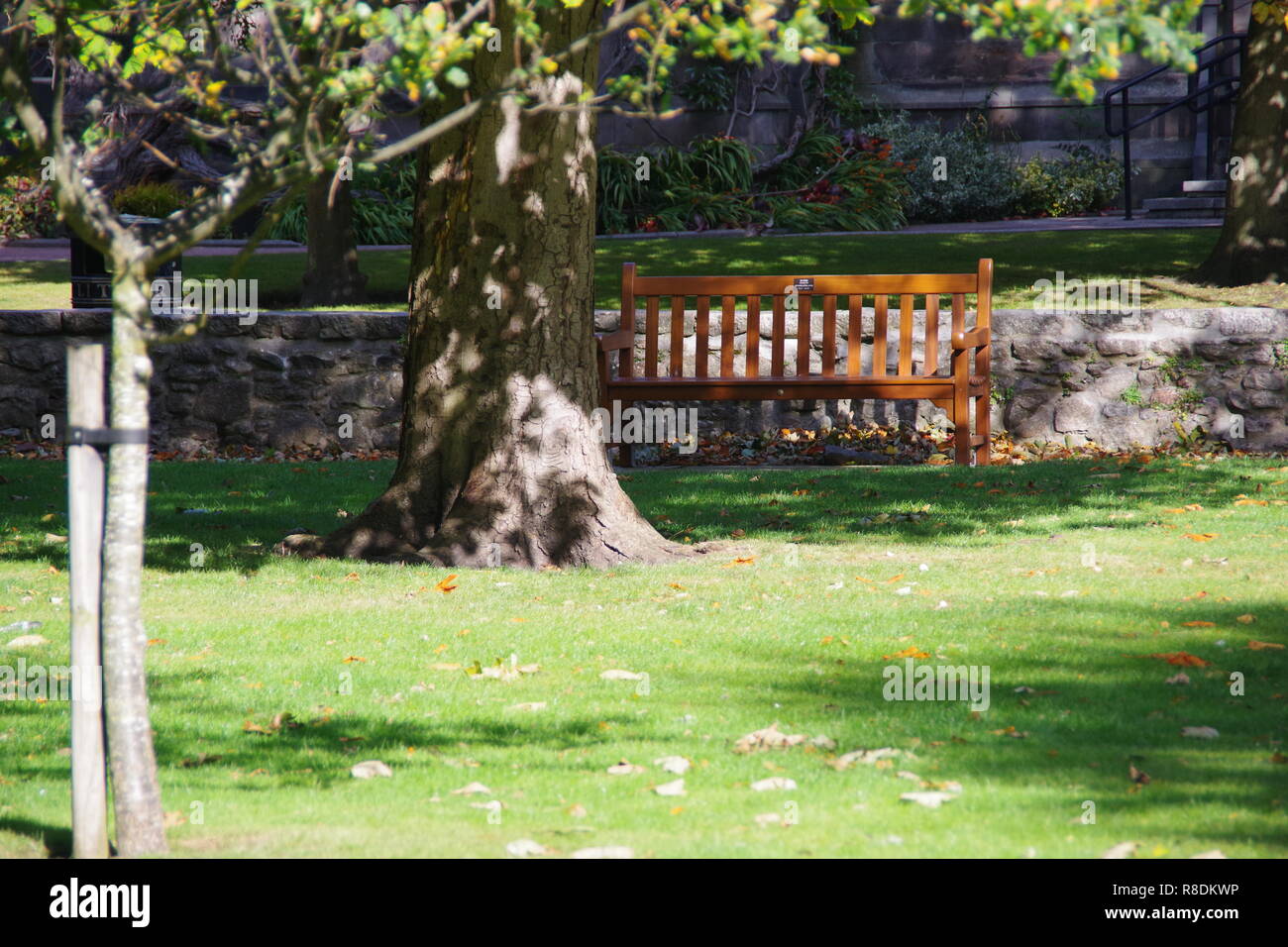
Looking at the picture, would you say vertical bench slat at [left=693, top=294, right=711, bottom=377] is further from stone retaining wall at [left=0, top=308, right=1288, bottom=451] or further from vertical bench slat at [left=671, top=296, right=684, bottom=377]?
stone retaining wall at [left=0, top=308, right=1288, bottom=451]

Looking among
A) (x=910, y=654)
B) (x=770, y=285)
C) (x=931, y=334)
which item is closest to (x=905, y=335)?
(x=931, y=334)

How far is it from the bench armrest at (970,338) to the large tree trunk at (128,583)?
671 cm

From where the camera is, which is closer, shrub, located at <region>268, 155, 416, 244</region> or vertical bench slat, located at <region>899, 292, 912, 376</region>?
vertical bench slat, located at <region>899, 292, 912, 376</region>

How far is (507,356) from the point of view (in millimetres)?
6492

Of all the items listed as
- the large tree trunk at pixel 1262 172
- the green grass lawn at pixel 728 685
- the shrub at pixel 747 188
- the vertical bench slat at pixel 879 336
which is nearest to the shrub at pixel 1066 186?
the shrub at pixel 747 188

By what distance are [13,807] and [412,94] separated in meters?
2.09

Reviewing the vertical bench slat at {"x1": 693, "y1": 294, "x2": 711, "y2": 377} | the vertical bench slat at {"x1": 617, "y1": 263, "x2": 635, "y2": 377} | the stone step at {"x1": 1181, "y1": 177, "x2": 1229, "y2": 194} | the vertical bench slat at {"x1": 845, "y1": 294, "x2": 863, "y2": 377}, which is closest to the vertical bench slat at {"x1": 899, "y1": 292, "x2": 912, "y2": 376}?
the vertical bench slat at {"x1": 845, "y1": 294, "x2": 863, "y2": 377}

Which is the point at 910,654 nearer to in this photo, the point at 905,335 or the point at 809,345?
the point at 905,335

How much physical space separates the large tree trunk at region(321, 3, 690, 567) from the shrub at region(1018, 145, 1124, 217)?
12995mm

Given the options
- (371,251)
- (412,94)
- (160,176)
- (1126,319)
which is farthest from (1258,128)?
(160,176)

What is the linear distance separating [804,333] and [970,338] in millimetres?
1109

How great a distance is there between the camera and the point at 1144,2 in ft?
8.99

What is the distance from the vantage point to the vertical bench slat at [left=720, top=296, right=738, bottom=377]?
935cm

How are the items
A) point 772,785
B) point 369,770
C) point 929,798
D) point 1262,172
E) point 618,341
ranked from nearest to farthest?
point 929,798 → point 772,785 → point 369,770 → point 618,341 → point 1262,172
